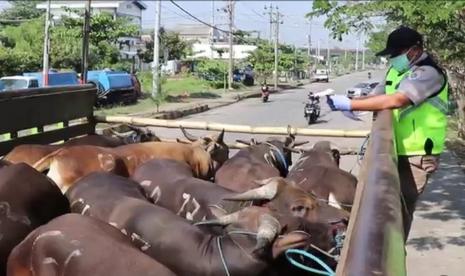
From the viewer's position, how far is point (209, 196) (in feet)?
17.0

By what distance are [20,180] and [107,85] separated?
27488 millimetres

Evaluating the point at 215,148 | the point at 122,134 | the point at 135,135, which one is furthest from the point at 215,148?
the point at 122,134

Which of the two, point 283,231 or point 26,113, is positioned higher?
point 26,113

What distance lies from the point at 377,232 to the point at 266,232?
5.78 feet

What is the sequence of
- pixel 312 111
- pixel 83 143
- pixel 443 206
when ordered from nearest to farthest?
pixel 83 143, pixel 443 206, pixel 312 111

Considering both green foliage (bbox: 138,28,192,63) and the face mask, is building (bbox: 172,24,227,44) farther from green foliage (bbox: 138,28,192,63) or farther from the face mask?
the face mask

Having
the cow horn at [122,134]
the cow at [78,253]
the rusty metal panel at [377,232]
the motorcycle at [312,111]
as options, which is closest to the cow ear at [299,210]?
the cow at [78,253]

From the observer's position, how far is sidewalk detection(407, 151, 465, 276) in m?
7.54

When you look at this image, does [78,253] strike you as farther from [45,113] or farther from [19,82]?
[19,82]

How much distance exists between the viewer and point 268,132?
332 inches

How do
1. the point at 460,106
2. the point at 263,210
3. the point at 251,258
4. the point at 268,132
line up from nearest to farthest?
the point at 251,258, the point at 263,210, the point at 268,132, the point at 460,106

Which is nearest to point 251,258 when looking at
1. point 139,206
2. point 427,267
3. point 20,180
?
point 139,206

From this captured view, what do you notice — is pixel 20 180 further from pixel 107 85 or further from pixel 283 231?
pixel 107 85

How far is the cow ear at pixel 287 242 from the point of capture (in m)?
3.69
